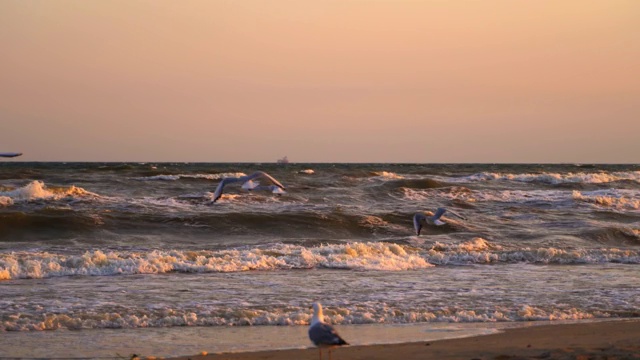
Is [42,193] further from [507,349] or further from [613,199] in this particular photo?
[507,349]

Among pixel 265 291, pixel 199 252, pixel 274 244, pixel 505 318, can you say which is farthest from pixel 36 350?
pixel 274 244

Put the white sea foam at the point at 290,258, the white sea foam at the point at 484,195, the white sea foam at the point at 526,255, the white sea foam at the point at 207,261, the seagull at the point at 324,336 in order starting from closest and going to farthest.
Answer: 1. the seagull at the point at 324,336
2. the white sea foam at the point at 207,261
3. the white sea foam at the point at 290,258
4. the white sea foam at the point at 526,255
5. the white sea foam at the point at 484,195

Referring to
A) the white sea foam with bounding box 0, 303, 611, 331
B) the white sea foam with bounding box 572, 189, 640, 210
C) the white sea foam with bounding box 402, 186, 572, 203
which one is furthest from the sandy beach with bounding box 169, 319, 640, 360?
the white sea foam with bounding box 572, 189, 640, 210

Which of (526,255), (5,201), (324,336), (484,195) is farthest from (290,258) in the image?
(484,195)

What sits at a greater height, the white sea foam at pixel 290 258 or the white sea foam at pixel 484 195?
the white sea foam at pixel 484 195

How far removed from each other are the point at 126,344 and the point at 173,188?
22.2 meters

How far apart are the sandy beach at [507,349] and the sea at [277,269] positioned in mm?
455

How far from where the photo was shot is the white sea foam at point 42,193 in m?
24.6

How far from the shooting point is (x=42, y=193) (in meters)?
25.1

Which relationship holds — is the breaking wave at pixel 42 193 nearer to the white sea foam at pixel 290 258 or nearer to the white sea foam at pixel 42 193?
the white sea foam at pixel 42 193

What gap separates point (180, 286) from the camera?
11.4 metres

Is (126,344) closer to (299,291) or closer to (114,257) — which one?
(299,291)

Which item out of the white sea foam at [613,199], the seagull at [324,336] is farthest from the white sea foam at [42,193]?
the seagull at [324,336]

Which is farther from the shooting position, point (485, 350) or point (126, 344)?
point (126, 344)
